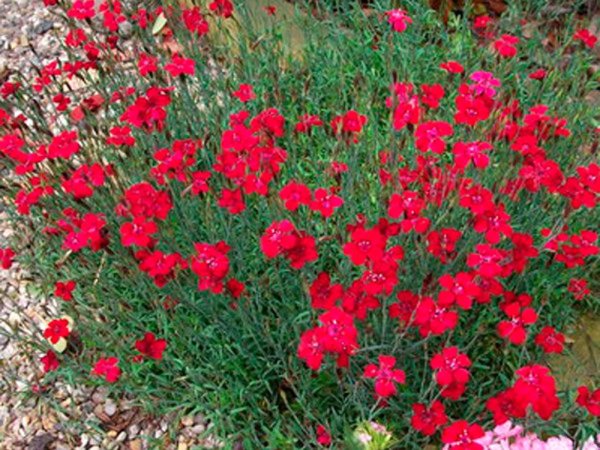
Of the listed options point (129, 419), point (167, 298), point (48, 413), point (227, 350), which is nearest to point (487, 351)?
point (227, 350)

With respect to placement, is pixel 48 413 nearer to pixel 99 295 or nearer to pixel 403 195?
pixel 99 295

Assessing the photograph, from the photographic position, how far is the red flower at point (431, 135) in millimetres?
2473

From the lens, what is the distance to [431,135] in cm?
250

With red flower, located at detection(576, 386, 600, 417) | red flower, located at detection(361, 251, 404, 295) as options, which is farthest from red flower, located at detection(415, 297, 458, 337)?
red flower, located at detection(576, 386, 600, 417)

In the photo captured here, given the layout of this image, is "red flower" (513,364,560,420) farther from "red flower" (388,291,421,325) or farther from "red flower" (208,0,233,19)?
"red flower" (208,0,233,19)

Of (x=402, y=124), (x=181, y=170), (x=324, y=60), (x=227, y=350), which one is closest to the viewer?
(x=402, y=124)

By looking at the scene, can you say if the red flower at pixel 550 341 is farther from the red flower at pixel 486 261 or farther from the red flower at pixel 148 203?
the red flower at pixel 148 203

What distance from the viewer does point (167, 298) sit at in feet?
9.12

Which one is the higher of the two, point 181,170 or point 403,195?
point 181,170

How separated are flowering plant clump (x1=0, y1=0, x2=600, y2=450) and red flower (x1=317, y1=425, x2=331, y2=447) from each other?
11mm

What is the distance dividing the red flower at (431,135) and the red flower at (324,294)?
1.95 feet

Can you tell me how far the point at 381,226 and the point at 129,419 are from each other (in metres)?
1.49

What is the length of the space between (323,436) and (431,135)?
3.77ft

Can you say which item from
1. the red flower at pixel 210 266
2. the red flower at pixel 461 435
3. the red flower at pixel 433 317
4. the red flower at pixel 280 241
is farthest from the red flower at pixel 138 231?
the red flower at pixel 461 435
